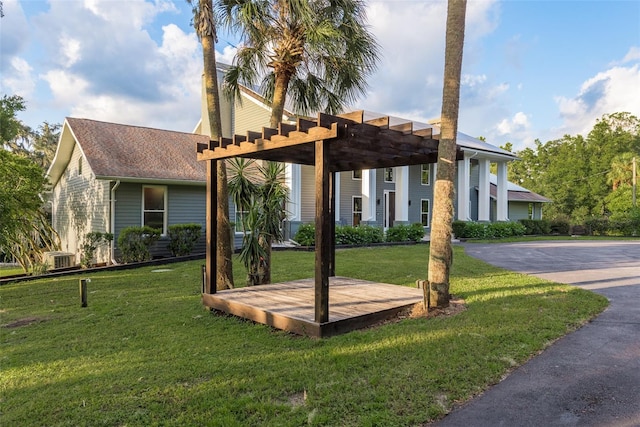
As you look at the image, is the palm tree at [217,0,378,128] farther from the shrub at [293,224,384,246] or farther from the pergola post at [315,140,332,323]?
the shrub at [293,224,384,246]

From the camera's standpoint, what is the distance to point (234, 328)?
5004 mm

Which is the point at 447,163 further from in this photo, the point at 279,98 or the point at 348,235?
the point at 348,235

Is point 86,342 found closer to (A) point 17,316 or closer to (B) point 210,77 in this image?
(A) point 17,316

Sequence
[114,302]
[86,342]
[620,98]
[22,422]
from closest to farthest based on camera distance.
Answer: [22,422] < [86,342] < [114,302] < [620,98]

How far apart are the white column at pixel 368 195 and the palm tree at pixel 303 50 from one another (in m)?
9.72

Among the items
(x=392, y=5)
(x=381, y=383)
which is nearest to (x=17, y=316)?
(x=381, y=383)

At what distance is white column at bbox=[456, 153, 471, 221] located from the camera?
21203 millimetres

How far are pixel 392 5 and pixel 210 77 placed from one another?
488 centimetres

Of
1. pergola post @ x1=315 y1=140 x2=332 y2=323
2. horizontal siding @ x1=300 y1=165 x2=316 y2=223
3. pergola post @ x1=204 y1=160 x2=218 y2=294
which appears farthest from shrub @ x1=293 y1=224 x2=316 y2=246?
pergola post @ x1=315 y1=140 x2=332 y2=323

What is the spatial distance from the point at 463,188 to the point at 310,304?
715 inches

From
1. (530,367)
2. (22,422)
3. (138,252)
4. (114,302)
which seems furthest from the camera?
(138,252)

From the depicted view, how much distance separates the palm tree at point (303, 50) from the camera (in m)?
7.09

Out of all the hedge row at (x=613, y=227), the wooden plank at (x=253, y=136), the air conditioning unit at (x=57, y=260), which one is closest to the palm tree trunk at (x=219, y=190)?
the wooden plank at (x=253, y=136)

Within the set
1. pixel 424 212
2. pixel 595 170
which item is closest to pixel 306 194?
pixel 424 212
